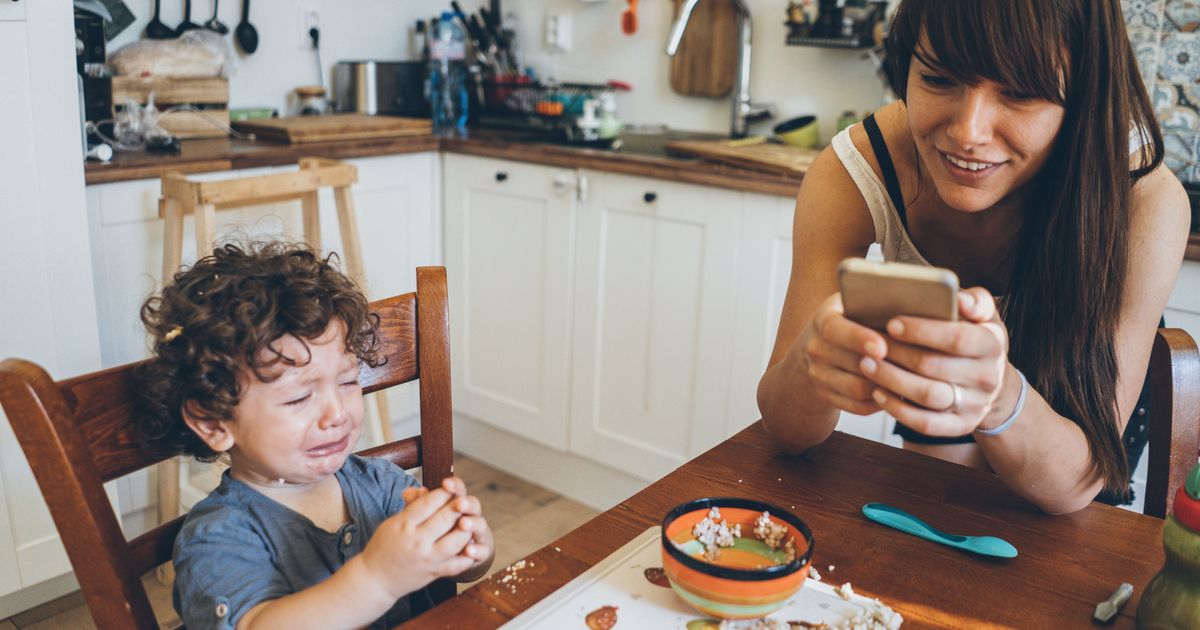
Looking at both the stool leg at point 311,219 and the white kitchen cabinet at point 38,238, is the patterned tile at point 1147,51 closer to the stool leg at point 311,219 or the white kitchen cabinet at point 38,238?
the stool leg at point 311,219

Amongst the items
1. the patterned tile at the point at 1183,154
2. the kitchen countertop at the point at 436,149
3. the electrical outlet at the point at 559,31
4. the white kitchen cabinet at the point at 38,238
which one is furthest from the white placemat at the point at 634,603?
the electrical outlet at the point at 559,31

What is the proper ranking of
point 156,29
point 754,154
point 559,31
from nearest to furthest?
1. point 754,154
2. point 156,29
3. point 559,31

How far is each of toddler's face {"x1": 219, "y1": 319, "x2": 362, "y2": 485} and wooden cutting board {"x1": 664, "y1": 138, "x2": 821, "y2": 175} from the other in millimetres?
1375

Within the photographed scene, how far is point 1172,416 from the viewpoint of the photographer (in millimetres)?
1081

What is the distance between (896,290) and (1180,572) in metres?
0.31

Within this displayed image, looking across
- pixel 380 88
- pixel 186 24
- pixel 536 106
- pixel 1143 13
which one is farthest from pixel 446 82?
pixel 1143 13

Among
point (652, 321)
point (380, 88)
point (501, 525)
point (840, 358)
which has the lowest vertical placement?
point (501, 525)

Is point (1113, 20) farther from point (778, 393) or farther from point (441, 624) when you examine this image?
point (441, 624)

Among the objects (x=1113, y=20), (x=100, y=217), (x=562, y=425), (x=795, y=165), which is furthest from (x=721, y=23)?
(x=1113, y=20)

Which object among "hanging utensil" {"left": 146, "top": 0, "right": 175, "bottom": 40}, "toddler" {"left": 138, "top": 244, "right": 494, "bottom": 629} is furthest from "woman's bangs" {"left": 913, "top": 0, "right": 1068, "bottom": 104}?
"hanging utensil" {"left": 146, "top": 0, "right": 175, "bottom": 40}

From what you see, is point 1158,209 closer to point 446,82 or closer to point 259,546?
point 259,546

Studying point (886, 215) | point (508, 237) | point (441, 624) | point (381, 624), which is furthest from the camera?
point (508, 237)

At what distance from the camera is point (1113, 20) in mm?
943

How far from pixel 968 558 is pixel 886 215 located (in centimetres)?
50
